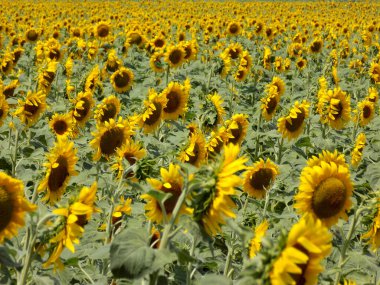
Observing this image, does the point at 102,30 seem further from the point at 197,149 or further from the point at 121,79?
the point at 197,149

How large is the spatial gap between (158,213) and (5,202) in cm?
76

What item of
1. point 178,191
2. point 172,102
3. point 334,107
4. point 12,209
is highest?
point 12,209

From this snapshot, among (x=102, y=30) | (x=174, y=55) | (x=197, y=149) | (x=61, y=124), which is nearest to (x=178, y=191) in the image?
(x=197, y=149)

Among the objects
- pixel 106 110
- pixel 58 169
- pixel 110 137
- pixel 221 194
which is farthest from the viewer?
pixel 106 110

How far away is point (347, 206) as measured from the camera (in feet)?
9.69

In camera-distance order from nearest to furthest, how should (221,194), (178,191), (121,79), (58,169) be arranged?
(221,194) → (178,191) → (58,169) → (121,79)

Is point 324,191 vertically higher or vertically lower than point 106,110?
higher

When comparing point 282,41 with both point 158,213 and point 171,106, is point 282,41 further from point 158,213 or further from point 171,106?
point 158,213

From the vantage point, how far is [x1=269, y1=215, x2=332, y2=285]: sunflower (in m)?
1.44

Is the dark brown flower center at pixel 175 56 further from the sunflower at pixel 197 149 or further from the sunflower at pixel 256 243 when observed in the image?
the sunflower at pixel 256 243

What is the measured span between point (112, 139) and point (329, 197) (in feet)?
6.50

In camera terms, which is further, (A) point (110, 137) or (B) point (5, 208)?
(A) point (110, 137)

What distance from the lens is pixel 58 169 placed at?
3176 mm

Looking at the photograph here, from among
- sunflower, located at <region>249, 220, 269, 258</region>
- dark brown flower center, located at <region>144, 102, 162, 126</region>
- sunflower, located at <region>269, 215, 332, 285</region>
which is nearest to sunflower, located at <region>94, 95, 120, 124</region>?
dark brown flower center, located at <region>144, 102, 162, 126</region>
